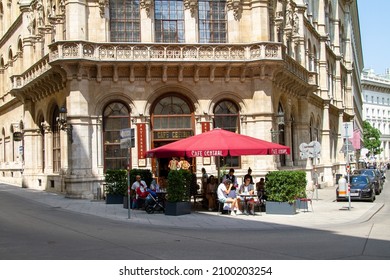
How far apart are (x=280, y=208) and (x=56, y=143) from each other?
1606 cm

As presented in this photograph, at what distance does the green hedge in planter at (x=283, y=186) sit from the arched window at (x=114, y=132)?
9662 millimetres

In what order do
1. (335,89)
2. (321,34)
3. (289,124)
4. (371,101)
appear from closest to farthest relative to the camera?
(289,124) < (321,34) < (335,89) < (371,101)

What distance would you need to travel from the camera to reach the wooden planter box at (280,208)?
19.6 metres

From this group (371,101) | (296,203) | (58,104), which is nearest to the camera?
(296,203)

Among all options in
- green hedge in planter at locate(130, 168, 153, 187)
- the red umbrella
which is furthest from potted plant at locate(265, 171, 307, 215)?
green hedge in planter at locate(130, 168, 153, 187)

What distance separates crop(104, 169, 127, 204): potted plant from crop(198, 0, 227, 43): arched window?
28.4ft

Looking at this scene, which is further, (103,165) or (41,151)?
(41,151)

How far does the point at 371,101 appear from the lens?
385 ft

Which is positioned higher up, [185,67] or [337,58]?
[337,58]

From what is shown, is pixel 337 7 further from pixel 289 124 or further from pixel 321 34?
pixel 289 124

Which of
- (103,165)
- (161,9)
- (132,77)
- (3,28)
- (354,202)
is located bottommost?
(354,202)

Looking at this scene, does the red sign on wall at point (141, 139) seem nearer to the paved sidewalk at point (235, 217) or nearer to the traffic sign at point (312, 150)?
the paved sidewalk at point (235, 217)

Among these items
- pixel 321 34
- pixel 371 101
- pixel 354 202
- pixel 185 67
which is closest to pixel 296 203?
pixel 354 202

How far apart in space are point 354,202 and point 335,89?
2554cm
